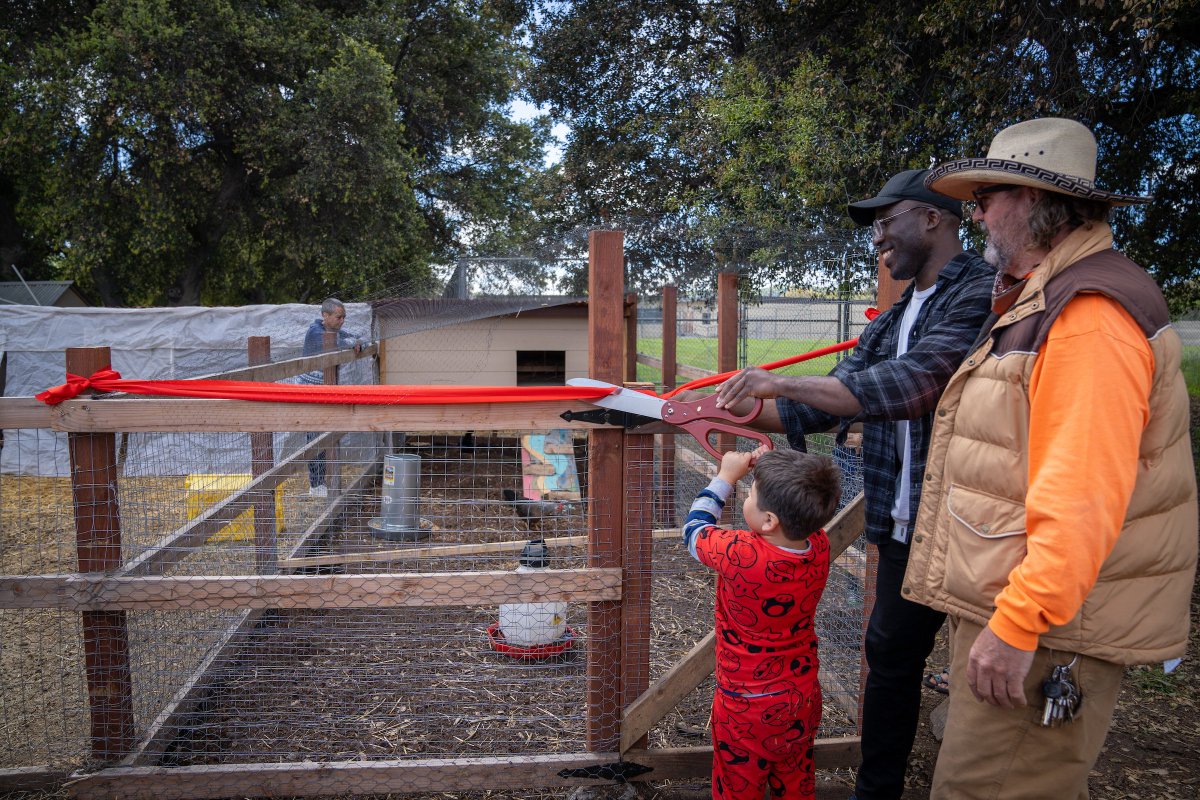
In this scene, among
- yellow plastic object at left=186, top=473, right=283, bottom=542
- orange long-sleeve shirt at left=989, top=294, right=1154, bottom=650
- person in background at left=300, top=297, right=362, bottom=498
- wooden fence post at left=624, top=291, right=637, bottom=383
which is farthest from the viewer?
wooden fence post at left=624, top=291, right=637, bottom=383

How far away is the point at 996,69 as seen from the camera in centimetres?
562

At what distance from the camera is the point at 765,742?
217 centimetres

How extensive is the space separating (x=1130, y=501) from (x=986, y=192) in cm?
73

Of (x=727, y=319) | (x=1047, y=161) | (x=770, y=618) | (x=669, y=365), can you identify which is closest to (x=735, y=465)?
(x=770, y=618)

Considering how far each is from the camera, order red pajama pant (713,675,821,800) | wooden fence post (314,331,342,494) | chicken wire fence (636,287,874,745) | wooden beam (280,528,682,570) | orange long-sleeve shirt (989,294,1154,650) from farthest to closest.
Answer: wooden fence post (314,331,342,494)
wooden beam (280,528,682,570)
chicken wire fence (636,287,874,745)
red pajama pant (713,675,821,800)
orange long-sleeve shirt (989,294,1154,650)

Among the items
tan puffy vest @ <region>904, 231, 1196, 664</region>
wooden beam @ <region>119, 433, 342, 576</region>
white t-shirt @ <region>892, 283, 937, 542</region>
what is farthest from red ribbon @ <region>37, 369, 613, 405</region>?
tan puffy vest @ <region>904, 231, 1196, 664</region>

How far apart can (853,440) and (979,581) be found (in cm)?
157

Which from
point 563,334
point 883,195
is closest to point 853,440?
point 883,195

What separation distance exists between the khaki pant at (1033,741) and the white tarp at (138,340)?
8431 mm

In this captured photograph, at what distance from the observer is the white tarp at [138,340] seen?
9.66m

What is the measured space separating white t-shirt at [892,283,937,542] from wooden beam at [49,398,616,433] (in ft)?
3.23

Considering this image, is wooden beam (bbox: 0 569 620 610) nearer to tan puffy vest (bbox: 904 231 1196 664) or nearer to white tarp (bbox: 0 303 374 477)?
tan puffy vest (bbox: 904 231 1196 664)

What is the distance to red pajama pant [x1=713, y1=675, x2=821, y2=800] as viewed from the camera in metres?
2.16

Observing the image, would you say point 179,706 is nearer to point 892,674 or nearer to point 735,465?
point 735,465
